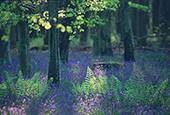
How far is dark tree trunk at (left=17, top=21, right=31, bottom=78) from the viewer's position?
16.6 meters

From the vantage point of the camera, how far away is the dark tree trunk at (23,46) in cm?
1661

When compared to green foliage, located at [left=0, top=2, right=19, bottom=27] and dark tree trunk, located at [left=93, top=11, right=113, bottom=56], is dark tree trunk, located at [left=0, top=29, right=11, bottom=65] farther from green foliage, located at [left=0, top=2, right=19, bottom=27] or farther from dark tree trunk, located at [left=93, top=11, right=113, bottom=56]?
green foliage, located at [left=0, top=2, right=19, bottom=27]

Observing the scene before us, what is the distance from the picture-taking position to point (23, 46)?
16.8m

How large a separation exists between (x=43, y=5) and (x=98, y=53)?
11.5 meters

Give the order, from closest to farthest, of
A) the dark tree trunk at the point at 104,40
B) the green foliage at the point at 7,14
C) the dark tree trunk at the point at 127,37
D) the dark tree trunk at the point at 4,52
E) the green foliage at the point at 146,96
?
1. the green foliage at the point at 146,96
2. the green foliage at the point at 7,14
3. the dark tree trunk at the point at 4,52
4. the dark tree trunk at the point at 127,37
5. the dark tree trunk at the point at 104,40

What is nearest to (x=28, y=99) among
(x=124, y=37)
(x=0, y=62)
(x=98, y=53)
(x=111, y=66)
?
(x=111, y=66)

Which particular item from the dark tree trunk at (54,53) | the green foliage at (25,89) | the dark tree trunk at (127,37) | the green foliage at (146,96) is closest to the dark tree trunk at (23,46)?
the dark tree trunk at (54,53)

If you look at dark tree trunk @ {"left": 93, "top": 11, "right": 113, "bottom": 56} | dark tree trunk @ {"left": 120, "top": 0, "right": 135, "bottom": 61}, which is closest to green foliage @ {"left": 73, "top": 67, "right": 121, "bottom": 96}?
dark tree trunk @ {"left": 120, "top": 0, "right": 135, "bottom": 61}

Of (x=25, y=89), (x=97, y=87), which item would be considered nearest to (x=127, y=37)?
(x=97, y=87)

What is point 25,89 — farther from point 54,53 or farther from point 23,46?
point 23,46

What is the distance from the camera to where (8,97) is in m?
12.4

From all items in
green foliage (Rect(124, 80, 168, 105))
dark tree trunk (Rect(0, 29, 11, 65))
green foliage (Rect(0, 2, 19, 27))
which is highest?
green foliage (Rect(0, 2, 19, 27))

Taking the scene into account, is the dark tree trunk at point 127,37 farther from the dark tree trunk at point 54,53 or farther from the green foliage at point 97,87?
the green foliage at point 97,87

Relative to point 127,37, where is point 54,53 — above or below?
below
